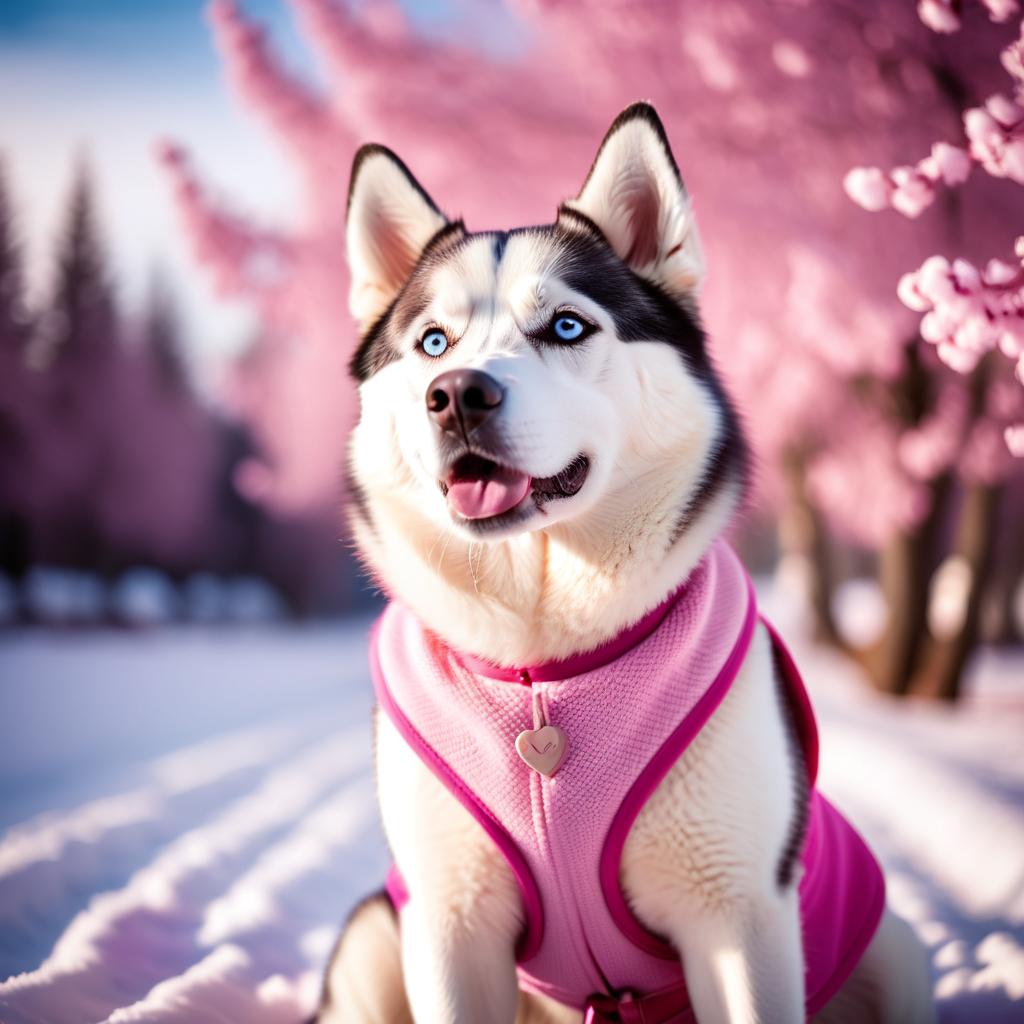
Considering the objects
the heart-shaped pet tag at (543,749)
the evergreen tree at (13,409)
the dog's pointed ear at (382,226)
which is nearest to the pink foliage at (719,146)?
the dog's pointed ear at (382,226)

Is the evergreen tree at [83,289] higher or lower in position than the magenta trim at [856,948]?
higher

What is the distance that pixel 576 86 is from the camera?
4.64m

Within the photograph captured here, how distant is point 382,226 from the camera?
1.71m

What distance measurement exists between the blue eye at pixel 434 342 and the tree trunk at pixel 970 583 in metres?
5.25

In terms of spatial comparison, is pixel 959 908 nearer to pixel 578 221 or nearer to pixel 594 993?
pixel 594 993

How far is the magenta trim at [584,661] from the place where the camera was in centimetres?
138

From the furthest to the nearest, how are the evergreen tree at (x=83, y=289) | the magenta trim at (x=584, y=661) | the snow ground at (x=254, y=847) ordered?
the evergreen tree at (x=83, y=289) → the snow ground at (x=254, y=847) → the magenta trim at (x=584, y=661)

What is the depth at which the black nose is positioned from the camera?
4.06 feet

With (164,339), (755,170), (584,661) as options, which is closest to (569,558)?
(584,661)

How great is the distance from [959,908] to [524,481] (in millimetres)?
2169

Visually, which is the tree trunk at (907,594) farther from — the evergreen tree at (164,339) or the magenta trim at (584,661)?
the evergreen tree at (164,339)

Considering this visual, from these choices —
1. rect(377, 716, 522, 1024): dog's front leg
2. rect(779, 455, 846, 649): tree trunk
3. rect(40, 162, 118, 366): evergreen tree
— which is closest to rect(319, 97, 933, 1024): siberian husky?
rect(377, 716, 522, 1024): dog's front leg

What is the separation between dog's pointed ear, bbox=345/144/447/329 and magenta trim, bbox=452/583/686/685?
0.88 meters

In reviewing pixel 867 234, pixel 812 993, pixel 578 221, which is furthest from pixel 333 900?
pixel 867 234
